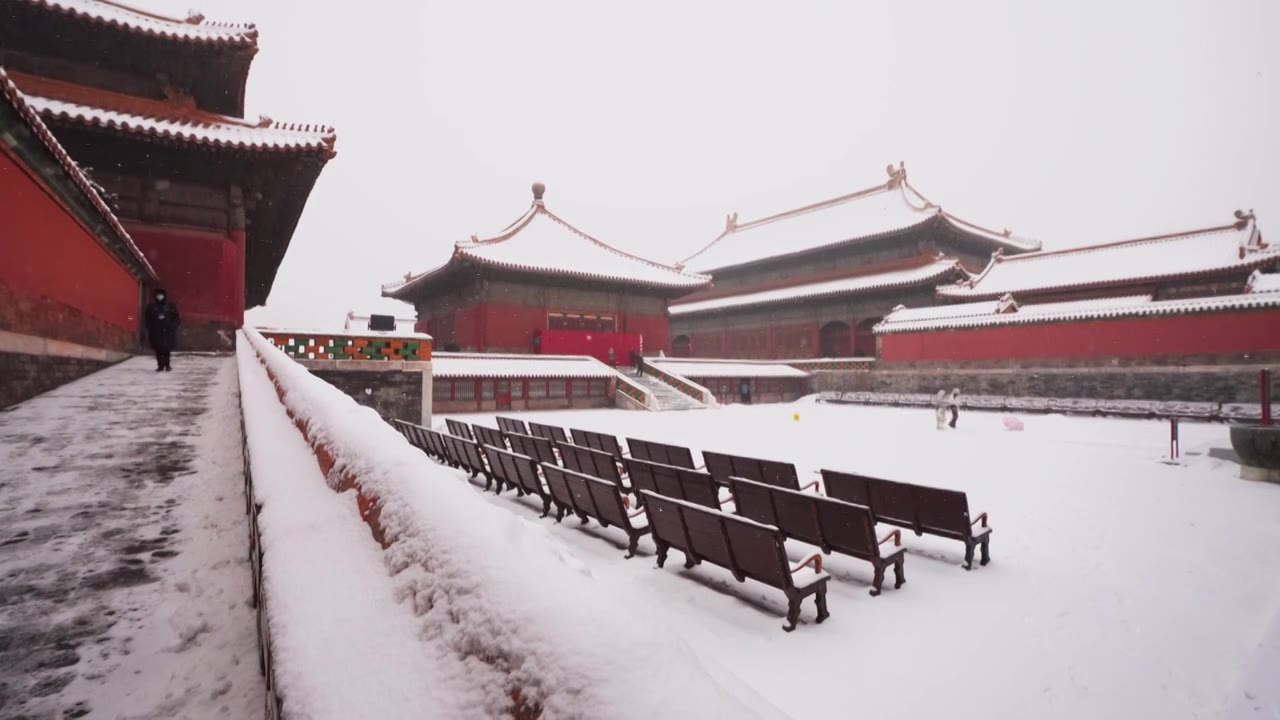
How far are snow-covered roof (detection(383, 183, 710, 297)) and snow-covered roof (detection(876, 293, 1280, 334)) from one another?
805 cm

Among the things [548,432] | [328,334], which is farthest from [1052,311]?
[328,334]

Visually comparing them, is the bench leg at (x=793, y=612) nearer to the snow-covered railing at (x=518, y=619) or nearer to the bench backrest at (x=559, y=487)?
the bench backrest at (x=559, y=487)

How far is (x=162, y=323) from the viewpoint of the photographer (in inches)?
297

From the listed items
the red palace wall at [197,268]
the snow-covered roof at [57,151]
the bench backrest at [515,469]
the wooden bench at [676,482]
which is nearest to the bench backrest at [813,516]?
the wooden bench at [676,482]

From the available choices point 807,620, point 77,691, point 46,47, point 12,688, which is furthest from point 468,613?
point 46,47

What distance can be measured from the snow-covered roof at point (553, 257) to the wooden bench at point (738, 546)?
643 inches

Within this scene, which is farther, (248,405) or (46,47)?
(46,47)

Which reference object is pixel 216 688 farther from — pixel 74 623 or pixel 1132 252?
pixel 1132 252

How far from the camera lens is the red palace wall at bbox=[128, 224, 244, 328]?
33.8 ft

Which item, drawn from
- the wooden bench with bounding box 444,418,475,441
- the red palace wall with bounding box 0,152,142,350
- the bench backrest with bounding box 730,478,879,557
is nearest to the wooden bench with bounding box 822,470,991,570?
the bench backrest with bounding box 730,478,879,557

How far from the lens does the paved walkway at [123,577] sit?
52.2 inches

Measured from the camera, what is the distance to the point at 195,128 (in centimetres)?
991

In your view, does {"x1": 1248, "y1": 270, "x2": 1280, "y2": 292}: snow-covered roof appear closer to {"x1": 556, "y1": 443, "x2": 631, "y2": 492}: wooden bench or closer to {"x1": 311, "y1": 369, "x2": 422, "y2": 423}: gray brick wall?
{"x1": 556, "y1": 443, "x2": 631, "y2": 492}: wooden bench

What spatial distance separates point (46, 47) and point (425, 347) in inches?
331
